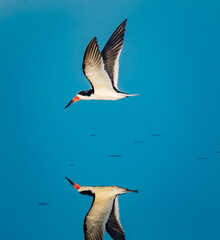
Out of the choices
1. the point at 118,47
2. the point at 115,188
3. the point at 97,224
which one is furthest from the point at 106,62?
the point at 97,224

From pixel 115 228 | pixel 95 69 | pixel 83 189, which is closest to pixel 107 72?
pixel 95 69

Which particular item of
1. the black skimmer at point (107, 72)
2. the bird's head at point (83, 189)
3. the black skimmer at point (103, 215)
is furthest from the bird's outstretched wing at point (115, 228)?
the black skimmer at point (107, 72)

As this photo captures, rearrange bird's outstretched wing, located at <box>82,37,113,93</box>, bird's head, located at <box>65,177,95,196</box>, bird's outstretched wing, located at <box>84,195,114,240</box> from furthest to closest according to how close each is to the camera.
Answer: bird's head, located at <box>65,177,95,196</box> → bird's outstretched wing, located at <box>84,195,114,240</box> → bird's outstretched wing, located at <box>82,37,113,93</box>

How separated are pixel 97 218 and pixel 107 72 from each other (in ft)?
A: 2.38

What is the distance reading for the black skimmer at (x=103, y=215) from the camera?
2.18 metres

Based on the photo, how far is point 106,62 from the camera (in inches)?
88.8

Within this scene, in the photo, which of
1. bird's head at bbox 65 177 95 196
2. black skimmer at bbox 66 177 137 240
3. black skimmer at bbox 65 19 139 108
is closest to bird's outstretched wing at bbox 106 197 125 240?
black skimmer at bbox 66 177 137 240

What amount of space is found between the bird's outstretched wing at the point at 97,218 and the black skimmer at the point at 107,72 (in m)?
0.53

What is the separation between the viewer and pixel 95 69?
218cm

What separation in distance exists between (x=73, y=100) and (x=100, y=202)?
0.55 metres

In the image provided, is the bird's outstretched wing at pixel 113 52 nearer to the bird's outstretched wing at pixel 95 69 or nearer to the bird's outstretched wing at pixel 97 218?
the bird's outstretched wing at pixel 95 69

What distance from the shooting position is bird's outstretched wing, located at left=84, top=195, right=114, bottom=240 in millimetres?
2170

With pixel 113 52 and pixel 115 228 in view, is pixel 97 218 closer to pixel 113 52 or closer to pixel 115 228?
pixel 115 228

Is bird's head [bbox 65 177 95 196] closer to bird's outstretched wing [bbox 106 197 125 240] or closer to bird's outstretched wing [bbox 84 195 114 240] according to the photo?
bird's outstretched wing [bbox 84 195 114 240]
